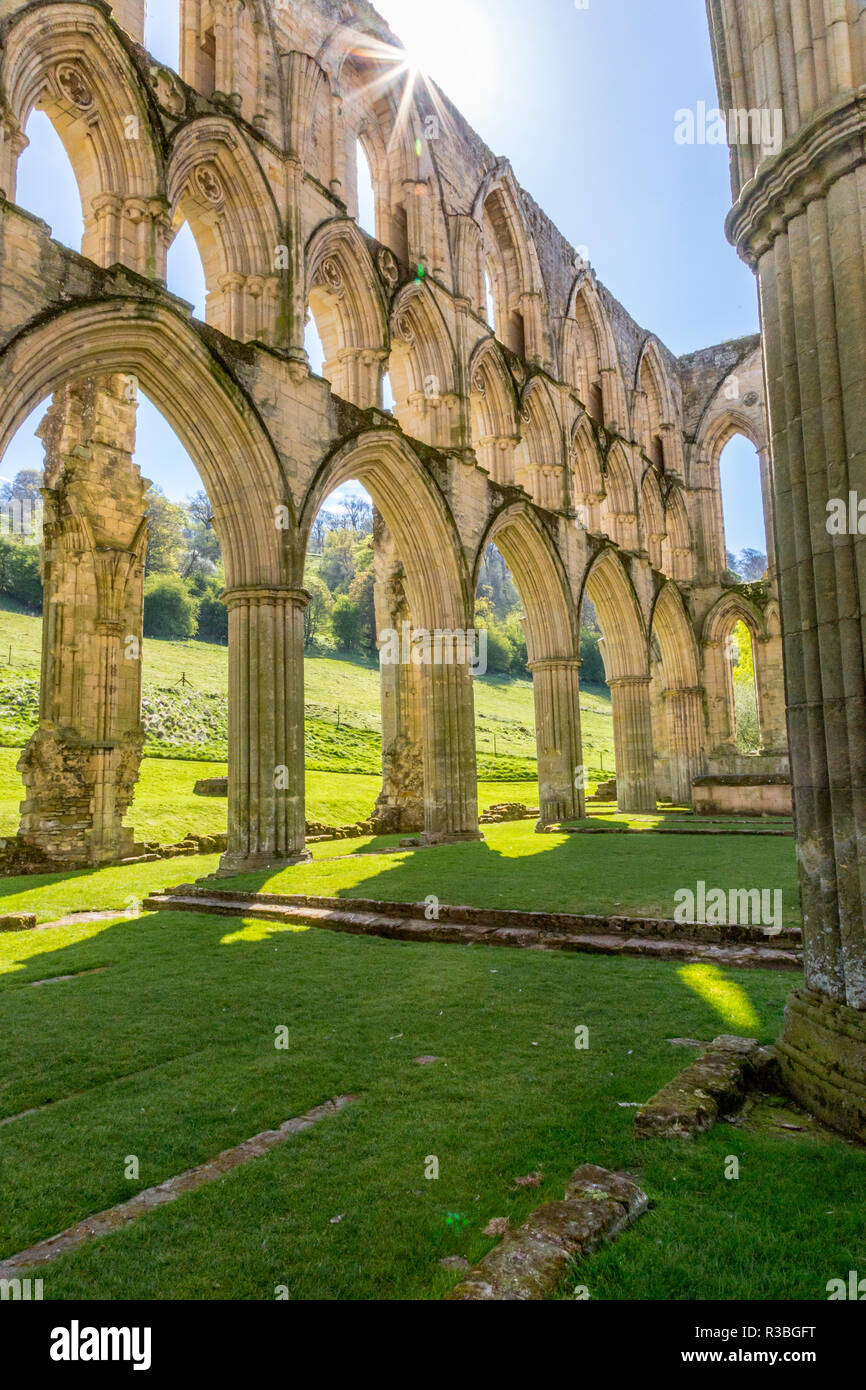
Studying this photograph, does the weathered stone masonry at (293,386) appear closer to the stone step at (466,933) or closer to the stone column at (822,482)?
the stone step at (466,933)

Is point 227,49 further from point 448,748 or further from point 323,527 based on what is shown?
point 323,527

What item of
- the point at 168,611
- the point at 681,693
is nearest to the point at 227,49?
the point at 681,693

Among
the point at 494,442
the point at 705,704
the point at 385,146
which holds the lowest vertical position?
the point at 705,704

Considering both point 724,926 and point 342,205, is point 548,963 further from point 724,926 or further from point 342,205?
point 342,205

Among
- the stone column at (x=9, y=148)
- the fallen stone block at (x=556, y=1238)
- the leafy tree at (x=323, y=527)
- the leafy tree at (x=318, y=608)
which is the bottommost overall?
the fallen stone block at (x=556, y=1238)

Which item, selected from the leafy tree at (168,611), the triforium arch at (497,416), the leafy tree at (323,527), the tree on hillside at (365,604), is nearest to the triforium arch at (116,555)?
the triforium arch at (497,416)

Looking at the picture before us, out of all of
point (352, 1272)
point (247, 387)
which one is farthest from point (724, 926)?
point (247, 387)

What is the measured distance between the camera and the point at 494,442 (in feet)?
63.8

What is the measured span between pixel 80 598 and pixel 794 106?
14596 millimetres

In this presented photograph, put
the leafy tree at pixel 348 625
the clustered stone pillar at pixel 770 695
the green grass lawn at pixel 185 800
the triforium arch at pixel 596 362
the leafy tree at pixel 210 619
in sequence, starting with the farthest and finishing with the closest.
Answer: the leafy tree at pixel 348 625 → the leafy tree at pixel 210 619 → the clustered stone pillar at pixel 770 695 → the triforium arch at pixel 596 362 → the green grass lawn at pixel 185 800

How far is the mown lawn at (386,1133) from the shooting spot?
7.60ft

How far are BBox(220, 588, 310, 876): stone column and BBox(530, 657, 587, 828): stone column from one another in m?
8.46

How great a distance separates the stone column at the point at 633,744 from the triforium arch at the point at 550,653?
3.72 meters

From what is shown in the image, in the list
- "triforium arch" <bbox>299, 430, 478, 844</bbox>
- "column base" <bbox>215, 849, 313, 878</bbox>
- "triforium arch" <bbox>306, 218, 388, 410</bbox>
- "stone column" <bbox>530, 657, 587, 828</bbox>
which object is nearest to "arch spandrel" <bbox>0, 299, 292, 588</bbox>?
"triforium arch" <bbox>299, 430, 478, 844</bbox>
